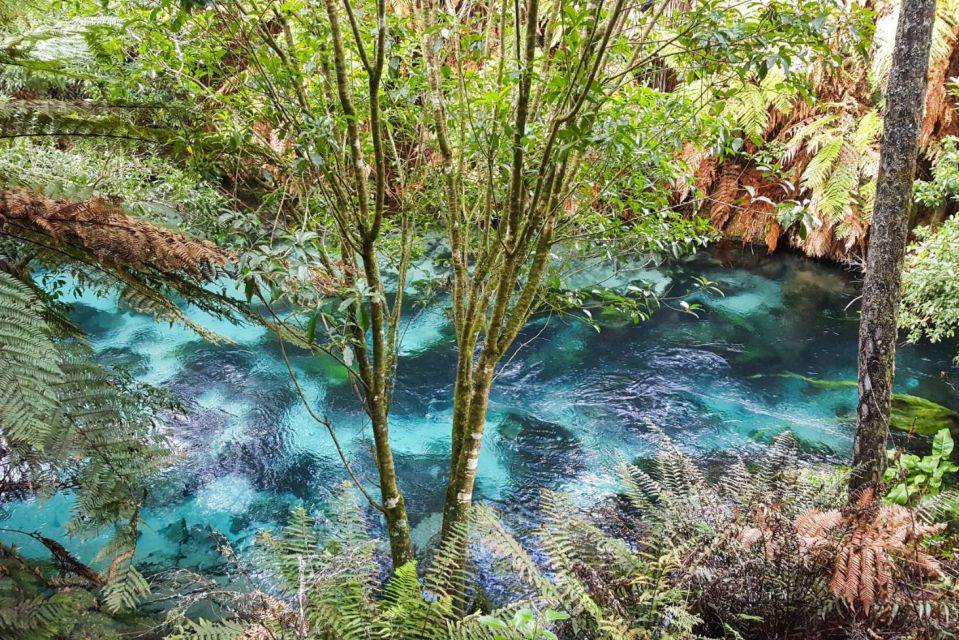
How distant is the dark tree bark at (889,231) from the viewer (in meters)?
2.52

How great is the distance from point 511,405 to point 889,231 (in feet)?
10.9

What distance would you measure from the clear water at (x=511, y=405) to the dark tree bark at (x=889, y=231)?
1753 millimetres

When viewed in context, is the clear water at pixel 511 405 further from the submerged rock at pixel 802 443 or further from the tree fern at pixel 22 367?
the tree fern at pixel 22 367

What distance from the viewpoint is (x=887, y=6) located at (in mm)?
6566

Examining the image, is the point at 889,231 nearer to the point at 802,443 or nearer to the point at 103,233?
the point at 802,443

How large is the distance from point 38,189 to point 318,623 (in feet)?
5.78

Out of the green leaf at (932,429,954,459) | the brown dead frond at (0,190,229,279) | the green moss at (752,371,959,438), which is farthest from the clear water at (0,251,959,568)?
the brown dead frond at (0,190,229,279)

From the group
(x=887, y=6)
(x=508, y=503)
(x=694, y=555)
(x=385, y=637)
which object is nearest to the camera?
(x=385, y=637)

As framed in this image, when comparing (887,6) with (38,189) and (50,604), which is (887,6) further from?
(50,604)

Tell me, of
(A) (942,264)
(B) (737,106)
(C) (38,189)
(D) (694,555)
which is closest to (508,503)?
(D) (694,555)

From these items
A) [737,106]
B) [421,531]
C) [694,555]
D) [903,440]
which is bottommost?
[421,531]

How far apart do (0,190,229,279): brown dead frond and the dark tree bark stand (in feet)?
9.44

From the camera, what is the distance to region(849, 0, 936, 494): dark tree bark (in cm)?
252

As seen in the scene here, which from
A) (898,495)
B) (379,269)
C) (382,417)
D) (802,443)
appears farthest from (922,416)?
(379,269)
